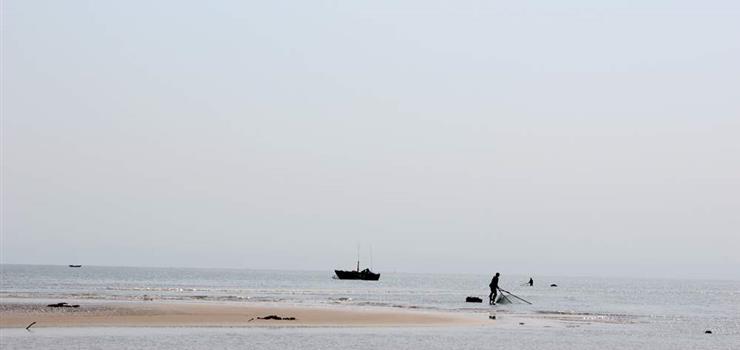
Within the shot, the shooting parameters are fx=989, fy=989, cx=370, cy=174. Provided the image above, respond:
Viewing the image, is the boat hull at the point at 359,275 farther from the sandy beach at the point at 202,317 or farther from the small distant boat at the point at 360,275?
the sandy beach at the point at 202,317

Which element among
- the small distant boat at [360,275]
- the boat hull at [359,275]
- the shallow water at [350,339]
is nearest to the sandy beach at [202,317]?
the shallow water at [350,339]

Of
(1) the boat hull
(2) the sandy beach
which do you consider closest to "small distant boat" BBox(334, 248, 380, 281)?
(1) the boat hull

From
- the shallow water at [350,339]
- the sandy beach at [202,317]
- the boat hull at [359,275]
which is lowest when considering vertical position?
the shallow water at [350,339]

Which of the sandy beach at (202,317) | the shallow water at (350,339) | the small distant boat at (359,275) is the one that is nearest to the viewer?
the shallow water at (350,339)

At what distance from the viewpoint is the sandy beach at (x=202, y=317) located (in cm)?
4209

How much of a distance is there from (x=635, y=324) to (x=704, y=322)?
317 inches

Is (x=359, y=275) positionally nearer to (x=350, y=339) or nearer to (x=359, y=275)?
(x=359, y=275)

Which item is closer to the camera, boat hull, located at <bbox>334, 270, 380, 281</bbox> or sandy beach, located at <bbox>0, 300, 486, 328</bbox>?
sandy beach, located at <bbox>0, 300, 486, 328</bbox>

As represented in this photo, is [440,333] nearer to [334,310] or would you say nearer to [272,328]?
[272,328]

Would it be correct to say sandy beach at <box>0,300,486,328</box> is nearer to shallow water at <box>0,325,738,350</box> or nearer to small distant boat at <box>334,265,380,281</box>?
shallow water at <box>0,325,738,350</box>

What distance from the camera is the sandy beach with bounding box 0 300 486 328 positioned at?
4209cm

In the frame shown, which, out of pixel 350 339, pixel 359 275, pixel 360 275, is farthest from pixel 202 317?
pixel 359 275

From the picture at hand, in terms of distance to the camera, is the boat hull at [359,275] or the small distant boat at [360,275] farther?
the boat hull at [359,275]

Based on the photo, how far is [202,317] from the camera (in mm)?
46656
